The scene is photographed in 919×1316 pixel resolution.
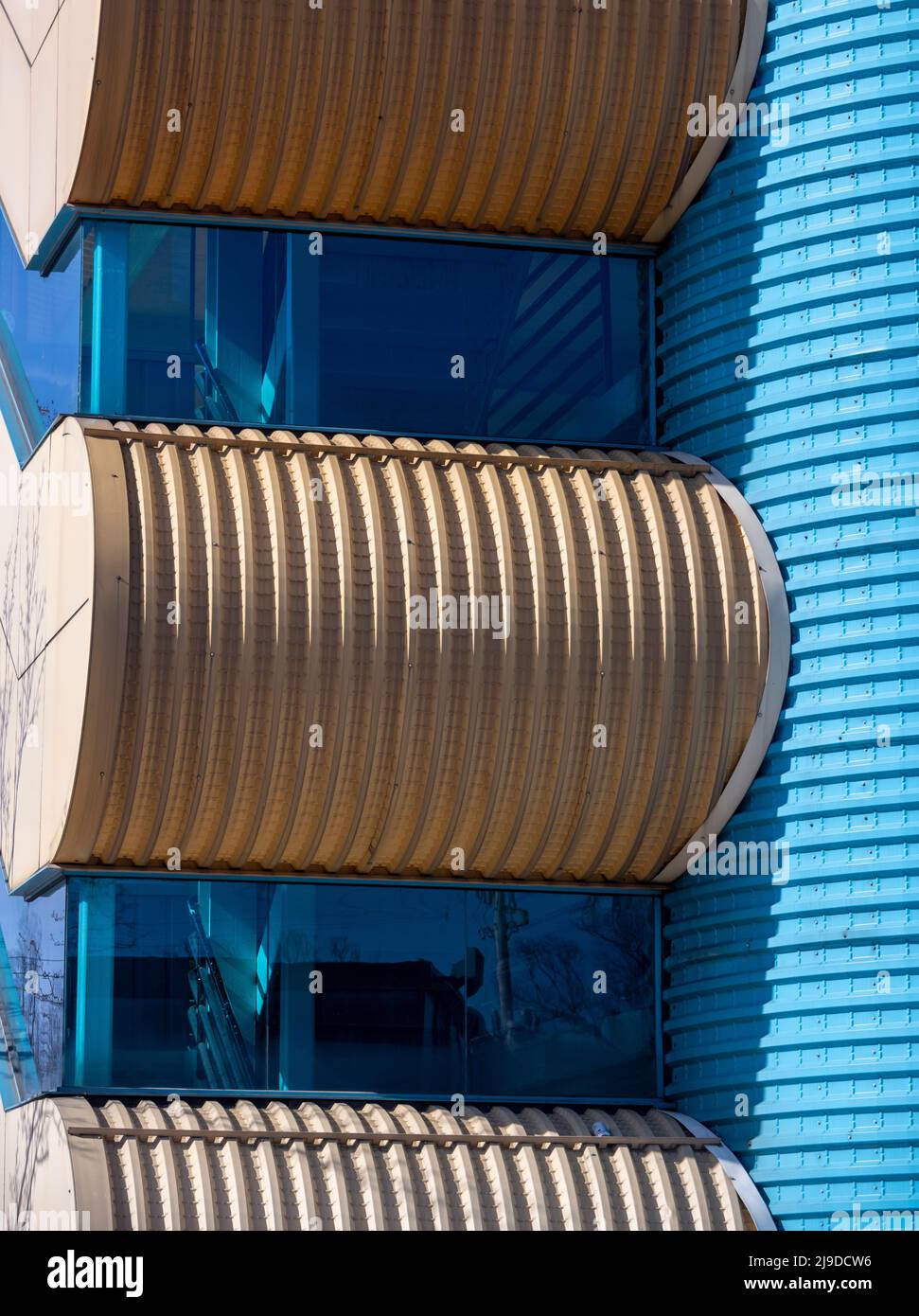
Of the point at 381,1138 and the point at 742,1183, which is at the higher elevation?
the point at 381,1138

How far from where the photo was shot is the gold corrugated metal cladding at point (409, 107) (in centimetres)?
1792

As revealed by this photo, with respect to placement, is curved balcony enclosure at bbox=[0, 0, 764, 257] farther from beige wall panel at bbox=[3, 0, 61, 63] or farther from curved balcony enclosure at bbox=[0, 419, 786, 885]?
curved balcony enclosure at bbox=[0, 419, 786, 885]

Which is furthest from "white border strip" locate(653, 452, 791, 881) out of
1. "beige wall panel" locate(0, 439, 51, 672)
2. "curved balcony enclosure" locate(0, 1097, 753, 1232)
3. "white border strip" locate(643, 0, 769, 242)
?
"beige wall panel" locate(0, 439, 51, 672)

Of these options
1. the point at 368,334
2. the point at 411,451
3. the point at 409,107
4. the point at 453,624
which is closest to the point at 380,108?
the point at 409,107

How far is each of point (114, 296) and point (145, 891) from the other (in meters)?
4.58

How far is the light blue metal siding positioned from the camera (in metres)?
16.9

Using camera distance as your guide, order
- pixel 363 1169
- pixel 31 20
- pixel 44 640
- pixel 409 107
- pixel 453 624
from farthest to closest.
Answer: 1. pixel 31 20
2. pixel 409 107
3. pixel 44 640
4. pixel 453 624
5. pixel 363 1169

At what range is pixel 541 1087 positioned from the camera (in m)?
17.9

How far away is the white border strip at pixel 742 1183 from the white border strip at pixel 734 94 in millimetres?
7332

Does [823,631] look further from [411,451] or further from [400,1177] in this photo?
[400,1177]

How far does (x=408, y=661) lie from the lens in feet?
56.5

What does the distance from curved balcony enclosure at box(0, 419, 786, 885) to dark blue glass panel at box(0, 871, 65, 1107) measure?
37 cm

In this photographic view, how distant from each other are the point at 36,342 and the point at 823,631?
262 inches
